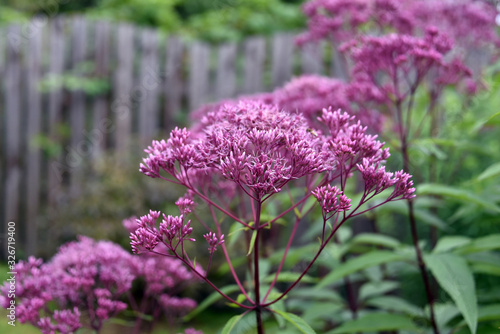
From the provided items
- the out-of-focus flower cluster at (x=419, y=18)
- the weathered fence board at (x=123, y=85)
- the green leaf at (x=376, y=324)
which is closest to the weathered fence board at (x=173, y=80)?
the weathered fence board at (x=123, y=85)

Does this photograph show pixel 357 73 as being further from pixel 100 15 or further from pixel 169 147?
pixel 100 15

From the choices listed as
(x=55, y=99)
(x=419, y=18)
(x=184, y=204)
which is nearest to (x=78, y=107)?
(x=55, y=99)

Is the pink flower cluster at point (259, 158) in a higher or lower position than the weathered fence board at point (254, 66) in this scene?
lower

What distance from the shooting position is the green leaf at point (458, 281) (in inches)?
53.6

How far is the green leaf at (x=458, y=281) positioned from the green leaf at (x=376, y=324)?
248mm

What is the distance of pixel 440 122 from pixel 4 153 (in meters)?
4.90

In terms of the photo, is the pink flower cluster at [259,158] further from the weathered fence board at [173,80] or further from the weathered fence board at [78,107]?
the weathered fence board at [173,80]

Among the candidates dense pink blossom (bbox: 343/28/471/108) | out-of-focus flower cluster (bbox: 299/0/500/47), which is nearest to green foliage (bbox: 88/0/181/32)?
out-of-focus flower cluster (bbox: 299/0/500/47)

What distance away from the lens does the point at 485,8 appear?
2939 mm

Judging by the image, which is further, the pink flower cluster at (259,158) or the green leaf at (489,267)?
the green leaf at (489,267)

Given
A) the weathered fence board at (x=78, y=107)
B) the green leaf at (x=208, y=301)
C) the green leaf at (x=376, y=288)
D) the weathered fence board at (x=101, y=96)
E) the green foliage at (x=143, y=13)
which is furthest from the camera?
the green foliage at (x=143, y=13)

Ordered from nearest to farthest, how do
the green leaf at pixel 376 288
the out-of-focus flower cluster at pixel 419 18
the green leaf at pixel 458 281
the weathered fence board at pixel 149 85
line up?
1. the green leaf at pixel 458 281
2. the green leaf at pixel 376 288
3. the out-of-focus flower cluster at pixel 419 18
4. the weathered fence board at pixel 149 85

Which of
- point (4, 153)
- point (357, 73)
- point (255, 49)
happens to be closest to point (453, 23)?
point (357, 73)

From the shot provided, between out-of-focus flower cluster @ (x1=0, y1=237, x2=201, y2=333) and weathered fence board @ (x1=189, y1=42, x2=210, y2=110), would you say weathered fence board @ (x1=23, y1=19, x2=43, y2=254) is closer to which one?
weathered fence board @ (x1=189, y1=42, x2=210, y2=110)
